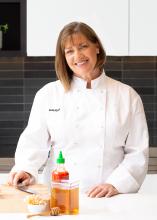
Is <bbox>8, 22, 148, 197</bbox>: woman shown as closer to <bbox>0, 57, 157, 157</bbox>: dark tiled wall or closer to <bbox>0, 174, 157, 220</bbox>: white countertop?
<bbox>0, 174, 157, 220</bbox>: white countertop

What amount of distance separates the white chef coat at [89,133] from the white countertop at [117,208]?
230 millimetres

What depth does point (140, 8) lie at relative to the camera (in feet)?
10.5

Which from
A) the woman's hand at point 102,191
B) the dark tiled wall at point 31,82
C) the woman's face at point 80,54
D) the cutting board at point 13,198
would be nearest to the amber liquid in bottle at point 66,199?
the cutting board at point 13,198

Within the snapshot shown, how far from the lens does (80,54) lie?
2.24 meters

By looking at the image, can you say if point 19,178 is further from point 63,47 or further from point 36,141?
point 63,47

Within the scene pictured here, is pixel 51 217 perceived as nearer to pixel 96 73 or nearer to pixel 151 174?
pixel 96 73

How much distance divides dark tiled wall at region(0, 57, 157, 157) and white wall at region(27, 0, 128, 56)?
0.48m

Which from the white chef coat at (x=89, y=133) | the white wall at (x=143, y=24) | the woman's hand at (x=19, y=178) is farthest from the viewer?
the white wall at (x=143, y=24)

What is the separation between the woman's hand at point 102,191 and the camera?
204 centimetres

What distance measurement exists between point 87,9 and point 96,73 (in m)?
0.94

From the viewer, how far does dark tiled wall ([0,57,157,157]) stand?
370cm

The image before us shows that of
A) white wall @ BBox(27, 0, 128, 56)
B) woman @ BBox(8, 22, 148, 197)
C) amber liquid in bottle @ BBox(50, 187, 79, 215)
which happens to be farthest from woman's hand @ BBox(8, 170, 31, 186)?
white wall @ BBox(27, 0, 128, 56)

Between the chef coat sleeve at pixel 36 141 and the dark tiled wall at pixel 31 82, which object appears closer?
the chef coat sleeve at pixel 36 141

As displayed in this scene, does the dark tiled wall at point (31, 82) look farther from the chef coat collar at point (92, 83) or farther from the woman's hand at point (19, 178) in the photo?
the woman's hand at point (19, 178)
